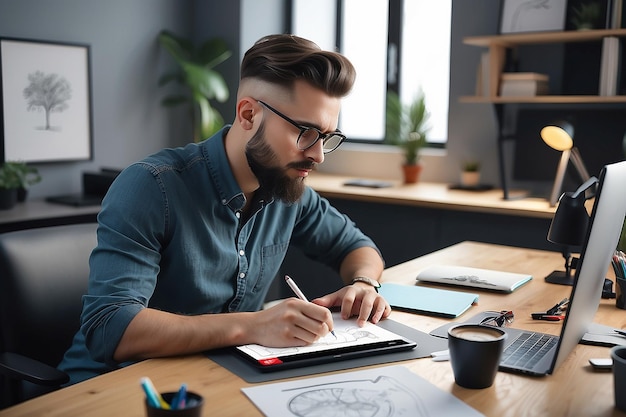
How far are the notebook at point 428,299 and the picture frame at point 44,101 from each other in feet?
8.69

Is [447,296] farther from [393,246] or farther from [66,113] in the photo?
[66,113]

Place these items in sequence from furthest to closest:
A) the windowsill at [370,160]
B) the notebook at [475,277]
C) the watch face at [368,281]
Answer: the windowsill at [370,160] → the notebook at [475,277] → the watch face at [368,281]

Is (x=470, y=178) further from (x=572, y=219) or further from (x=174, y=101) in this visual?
(x=572, y=219)

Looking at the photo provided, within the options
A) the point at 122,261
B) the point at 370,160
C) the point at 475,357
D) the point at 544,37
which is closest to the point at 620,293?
the point at 475,357

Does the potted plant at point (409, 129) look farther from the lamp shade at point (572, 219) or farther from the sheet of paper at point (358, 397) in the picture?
the sheet of paper at point (358, 397)

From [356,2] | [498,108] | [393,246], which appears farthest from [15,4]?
[498,108]

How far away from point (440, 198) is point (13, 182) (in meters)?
1.99

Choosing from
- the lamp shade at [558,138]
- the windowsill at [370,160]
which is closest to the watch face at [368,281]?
the lamp shade at [558,138]

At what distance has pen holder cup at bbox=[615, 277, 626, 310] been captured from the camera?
1.57 metres

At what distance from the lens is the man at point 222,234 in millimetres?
1222

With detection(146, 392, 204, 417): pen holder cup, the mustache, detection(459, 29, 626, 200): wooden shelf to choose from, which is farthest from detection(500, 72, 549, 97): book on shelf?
detection(146, 392, 204, 417): pen holder cup

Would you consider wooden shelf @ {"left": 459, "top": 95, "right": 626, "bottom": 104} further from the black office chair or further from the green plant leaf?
the black office chair

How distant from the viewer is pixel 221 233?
5.03 ft

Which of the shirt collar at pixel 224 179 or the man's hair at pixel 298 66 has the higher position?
the man's hair at pixel 298 66
